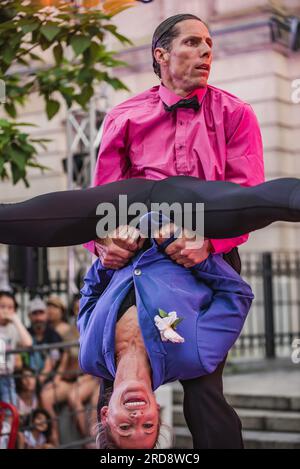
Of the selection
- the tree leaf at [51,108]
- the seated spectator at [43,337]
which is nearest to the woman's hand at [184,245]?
the tree leaf at [51,108]

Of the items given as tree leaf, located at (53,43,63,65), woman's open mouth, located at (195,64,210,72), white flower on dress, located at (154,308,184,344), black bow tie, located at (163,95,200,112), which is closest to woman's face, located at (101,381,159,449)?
white flower on dress, located at (154,308,184,344)

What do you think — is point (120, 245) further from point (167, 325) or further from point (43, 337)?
point (43, 337)

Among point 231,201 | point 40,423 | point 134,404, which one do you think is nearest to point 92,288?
point 134,404

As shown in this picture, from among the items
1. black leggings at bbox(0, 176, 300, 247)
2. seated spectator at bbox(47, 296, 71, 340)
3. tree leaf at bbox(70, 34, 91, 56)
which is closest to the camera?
black leggings at bbox(0, 176, 300, 247)

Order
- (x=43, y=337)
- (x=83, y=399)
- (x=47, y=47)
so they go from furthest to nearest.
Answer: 1. (x=43, y=337)
2. (x=83, y=399)
3. (x=47, y=47)

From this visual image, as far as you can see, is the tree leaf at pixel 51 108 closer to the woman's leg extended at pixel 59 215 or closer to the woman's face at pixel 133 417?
the woman's leg extended at pixel 59 215

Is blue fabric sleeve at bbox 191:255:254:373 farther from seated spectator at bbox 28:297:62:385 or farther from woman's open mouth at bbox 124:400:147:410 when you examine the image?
seated spectator at bbox 28:297:62:385

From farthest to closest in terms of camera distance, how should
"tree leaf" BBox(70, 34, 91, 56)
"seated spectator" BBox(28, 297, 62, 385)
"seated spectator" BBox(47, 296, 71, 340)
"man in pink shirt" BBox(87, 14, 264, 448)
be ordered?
"seated spectator" BBox(47, 296, 71, 340) < "seated spectator" BBox(28, 297, 62, 385) < "tree leaf" BBox(70, 34, 91, 56) < "man in pink shirt" BBox(87, 14, 264, 448)

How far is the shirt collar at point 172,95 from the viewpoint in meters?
2.75

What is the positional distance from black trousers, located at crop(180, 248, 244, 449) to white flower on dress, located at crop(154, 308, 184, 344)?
25 centimetres

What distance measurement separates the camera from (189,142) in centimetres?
272

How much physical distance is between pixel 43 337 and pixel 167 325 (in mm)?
5315

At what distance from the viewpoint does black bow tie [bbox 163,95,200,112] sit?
2.73 metres
